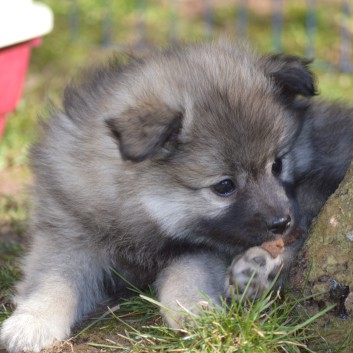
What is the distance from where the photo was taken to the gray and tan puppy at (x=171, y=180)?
267 centimetres

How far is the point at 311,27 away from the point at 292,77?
163 inches

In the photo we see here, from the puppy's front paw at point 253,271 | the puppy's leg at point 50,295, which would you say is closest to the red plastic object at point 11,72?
the puppy's leg at point 50,295

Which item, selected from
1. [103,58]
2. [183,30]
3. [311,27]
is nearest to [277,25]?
[311,27]

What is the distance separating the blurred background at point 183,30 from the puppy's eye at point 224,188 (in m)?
3.12

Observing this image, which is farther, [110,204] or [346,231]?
[110,204]

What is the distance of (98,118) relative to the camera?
9.47ft

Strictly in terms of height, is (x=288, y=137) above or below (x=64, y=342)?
above

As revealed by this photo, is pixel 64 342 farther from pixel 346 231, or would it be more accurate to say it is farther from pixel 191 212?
pixel 346 231

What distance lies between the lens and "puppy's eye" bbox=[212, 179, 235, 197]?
2717mm

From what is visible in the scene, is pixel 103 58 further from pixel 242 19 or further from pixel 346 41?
pixel 346 41

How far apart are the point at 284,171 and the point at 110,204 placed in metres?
0.66

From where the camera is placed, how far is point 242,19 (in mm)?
7055

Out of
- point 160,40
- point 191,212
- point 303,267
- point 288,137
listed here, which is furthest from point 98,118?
point 160,40

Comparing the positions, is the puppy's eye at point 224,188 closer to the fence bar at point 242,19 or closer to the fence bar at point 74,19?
the fence bar at point 242,19
